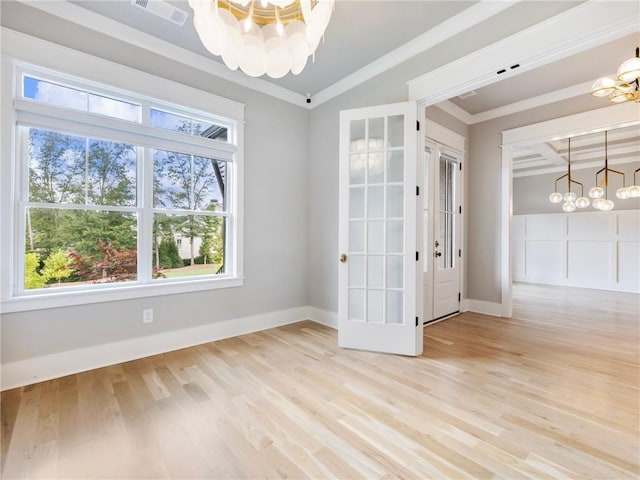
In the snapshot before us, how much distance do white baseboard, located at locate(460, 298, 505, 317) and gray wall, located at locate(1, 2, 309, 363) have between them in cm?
255

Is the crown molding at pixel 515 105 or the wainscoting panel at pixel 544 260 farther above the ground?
the crown molding at pixel 515 105

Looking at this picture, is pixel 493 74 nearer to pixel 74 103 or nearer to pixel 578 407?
pixel 578 407

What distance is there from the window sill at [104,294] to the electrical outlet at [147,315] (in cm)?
14

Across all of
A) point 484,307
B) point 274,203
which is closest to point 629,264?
point 484,307

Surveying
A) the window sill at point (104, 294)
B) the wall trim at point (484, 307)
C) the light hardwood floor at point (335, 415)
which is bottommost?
the light hardwood floor at point (335, 415)

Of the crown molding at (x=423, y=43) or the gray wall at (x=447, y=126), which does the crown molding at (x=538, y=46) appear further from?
the crown molding at (x=423, y=43)

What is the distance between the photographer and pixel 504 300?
4.15 metres

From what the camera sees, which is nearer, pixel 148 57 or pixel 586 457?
pixel 586 457

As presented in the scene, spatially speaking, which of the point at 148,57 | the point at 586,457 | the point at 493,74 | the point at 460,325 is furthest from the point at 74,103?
the point at 460,325

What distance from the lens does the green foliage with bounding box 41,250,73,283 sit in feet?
7.77

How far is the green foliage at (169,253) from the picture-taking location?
292 cm

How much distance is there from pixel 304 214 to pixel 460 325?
8.39ft

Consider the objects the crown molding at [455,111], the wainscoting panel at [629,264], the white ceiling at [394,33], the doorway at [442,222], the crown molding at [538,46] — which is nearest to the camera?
the crown molding at [538,46]

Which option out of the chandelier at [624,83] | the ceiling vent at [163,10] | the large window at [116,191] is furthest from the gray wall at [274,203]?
the chandelier at [624,83]
